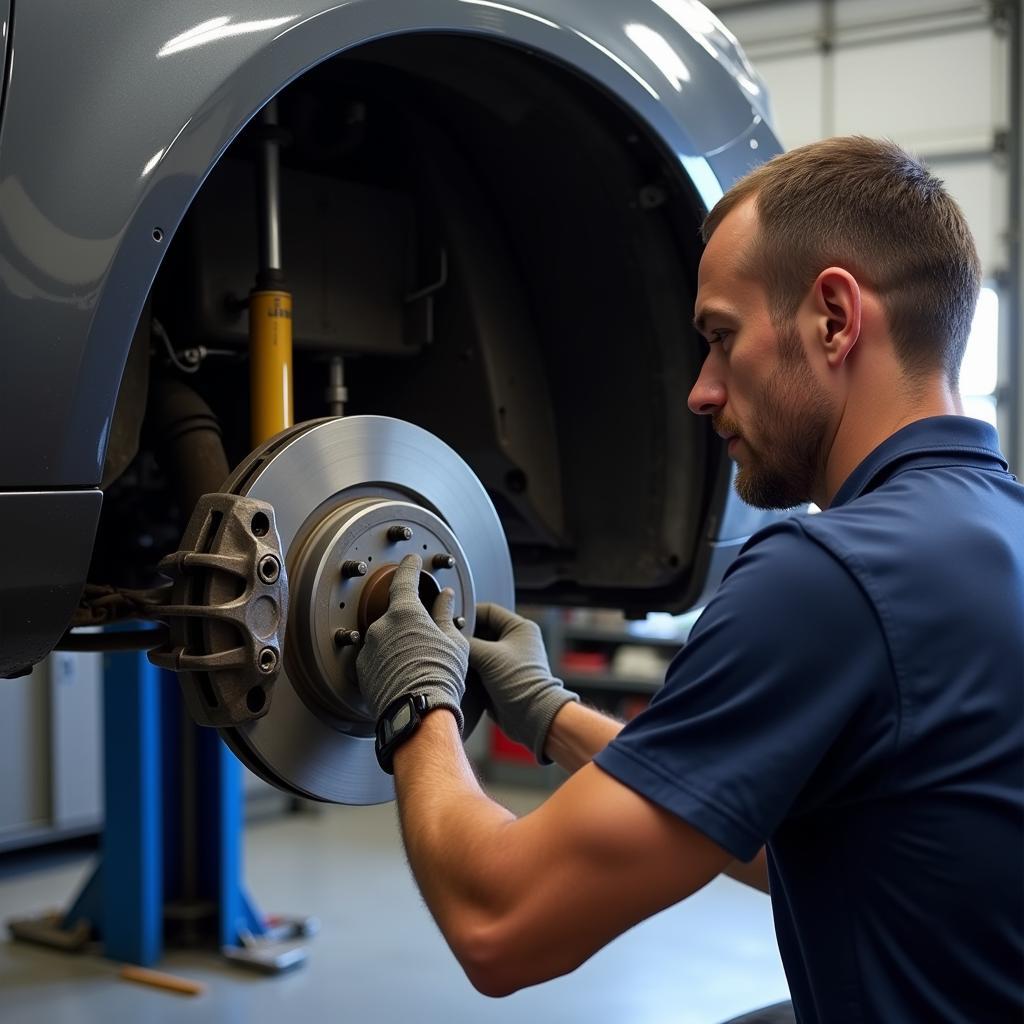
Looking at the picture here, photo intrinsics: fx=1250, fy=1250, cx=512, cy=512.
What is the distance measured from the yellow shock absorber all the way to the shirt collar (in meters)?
0.46

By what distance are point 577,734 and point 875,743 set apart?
42 cm

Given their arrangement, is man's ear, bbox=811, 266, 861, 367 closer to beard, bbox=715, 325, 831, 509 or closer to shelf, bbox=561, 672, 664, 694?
beard, bbox=715, 325, 831, 509

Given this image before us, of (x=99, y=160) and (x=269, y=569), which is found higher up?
(x=99, y=160)

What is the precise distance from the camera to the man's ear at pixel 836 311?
829 mm

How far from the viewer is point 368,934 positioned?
10.2 feet

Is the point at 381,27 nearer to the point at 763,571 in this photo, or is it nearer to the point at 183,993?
the point at 763,571

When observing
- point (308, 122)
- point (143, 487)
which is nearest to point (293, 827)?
point (143, 487)

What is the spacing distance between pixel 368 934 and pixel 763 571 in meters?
2.63

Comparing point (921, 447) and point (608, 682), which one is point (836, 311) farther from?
point (608, 682)

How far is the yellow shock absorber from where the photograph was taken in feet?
3.36

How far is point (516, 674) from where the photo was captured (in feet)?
3.50

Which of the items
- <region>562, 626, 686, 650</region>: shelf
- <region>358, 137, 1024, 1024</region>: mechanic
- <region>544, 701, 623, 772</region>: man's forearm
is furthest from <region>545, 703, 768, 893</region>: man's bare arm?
<region>562, 626, 686, 650</region>: shelf

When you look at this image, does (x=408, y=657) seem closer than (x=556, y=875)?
No

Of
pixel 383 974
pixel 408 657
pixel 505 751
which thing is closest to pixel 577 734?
pixel 408 657
